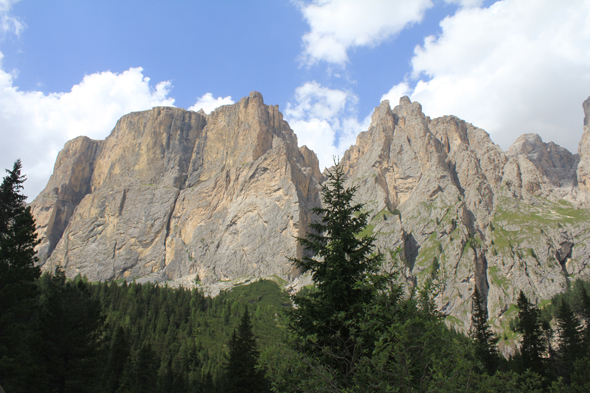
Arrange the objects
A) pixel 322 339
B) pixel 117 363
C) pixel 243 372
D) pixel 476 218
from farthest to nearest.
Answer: pixel 476 218, pixel 117 363, pixel 243 372, pixel 322 339

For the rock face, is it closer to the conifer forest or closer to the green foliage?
the green foliage

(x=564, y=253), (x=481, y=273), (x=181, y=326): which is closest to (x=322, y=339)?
(x=181, y=326)

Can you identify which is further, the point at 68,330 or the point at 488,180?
the point at 488,180

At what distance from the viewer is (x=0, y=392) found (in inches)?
357

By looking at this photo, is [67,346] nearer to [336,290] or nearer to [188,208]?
[336,290]

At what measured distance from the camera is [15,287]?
2184 centimetres

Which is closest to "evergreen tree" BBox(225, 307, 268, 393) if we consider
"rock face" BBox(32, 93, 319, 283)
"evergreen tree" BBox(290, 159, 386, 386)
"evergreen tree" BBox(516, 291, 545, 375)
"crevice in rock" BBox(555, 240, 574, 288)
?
"evergreen tree" BBox(290, 159, 386, 386)

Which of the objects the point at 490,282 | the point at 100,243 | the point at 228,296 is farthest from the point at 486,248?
the point at 100,243

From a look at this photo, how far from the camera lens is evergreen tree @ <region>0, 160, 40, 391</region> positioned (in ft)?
65.3

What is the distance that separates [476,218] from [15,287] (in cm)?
17253

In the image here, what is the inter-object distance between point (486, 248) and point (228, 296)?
10923cm

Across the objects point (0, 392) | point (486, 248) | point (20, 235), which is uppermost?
point (486, 248)

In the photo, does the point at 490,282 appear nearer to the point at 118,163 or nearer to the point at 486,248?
the point at 486,248

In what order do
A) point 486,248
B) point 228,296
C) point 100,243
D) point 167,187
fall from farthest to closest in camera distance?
point 167,187
point 100,243
point 486,248
point 228,296
